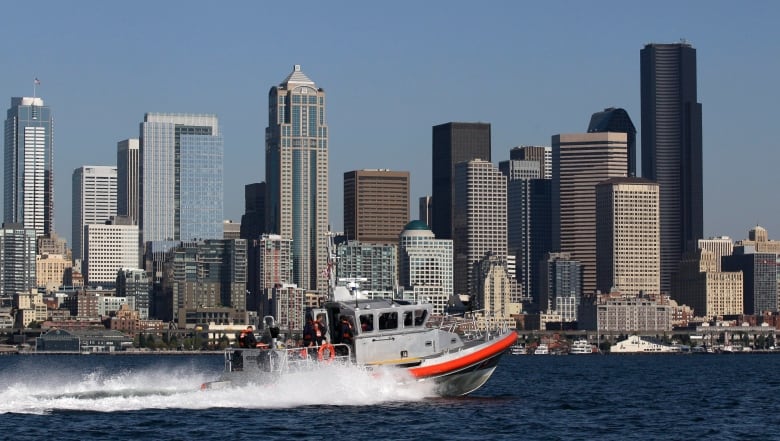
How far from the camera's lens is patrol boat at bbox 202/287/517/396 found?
6525 centimetres

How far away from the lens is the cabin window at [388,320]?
6738 centimetres

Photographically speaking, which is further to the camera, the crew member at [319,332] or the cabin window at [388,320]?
the cabin window at [388,320]

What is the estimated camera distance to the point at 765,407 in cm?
7850

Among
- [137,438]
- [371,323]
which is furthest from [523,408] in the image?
[137,438]

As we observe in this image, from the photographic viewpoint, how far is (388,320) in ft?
221

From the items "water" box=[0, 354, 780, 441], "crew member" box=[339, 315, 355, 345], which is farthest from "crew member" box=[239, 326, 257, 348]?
"crew member" box=[339, 315, 355, 345]

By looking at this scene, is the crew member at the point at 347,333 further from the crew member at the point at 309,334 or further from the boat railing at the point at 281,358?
the crew member at the point at 309,334

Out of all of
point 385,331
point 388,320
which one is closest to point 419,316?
point 388,320

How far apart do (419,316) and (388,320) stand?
134 centimetres

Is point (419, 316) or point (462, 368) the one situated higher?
point (419, 316)

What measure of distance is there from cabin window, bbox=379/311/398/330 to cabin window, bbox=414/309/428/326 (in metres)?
0.87

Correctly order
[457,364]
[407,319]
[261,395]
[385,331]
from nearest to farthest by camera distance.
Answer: [261,395] → [385,331] → [457,364] → [407,319]

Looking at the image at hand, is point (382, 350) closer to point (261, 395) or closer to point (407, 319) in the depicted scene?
point (407, 319)

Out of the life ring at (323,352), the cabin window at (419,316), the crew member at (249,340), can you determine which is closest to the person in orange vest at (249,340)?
the crew member at (249,340)
